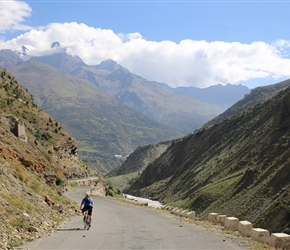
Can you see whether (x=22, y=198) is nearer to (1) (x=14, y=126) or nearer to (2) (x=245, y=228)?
(2) (x=245, y=228)

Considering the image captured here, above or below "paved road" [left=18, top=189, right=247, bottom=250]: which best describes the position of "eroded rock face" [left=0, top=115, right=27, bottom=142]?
above

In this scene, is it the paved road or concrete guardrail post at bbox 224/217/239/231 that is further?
concrete guardrail post at bbox 224/217/239/231

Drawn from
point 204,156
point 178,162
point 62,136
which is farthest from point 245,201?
point 178,162

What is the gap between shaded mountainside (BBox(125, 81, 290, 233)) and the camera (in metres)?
46.9

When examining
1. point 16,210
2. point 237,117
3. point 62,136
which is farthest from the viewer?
point 237,117

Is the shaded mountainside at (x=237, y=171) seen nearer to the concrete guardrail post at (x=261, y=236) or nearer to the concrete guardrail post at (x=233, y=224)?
the concrete guardrail post at (x=233, y=224)

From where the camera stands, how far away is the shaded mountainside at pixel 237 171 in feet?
154

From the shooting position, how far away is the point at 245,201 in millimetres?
53188

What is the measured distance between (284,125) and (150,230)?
68.7 m

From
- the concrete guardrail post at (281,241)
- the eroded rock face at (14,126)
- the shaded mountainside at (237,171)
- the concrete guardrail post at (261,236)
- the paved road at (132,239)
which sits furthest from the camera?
the eroded rock face at (14,126)

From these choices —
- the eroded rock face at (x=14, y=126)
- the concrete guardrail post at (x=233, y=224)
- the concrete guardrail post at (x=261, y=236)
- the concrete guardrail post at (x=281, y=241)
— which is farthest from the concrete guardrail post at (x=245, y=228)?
the eroded rock face at (x=14, y=126)

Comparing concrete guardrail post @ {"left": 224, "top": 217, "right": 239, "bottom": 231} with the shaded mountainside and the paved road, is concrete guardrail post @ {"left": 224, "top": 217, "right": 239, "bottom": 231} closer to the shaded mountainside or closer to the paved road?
the paved road

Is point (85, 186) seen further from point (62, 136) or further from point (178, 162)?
point (178, 162)

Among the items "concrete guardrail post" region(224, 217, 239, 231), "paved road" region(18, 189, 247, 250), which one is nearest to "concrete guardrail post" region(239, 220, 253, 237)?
"paved road" region(18, 189, 247, 250)
